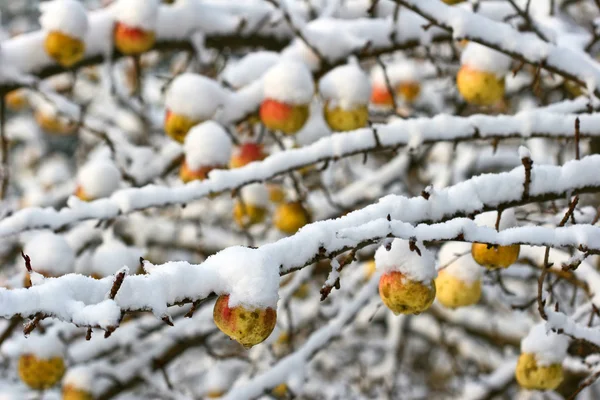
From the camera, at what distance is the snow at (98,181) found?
88.2 inches

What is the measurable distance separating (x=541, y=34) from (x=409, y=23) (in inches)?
28.2

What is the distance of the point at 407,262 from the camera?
1.29 meters

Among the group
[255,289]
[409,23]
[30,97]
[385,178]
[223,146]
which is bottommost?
[30,97]

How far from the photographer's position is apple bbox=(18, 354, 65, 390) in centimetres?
214

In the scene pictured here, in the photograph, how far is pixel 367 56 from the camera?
7.73ft

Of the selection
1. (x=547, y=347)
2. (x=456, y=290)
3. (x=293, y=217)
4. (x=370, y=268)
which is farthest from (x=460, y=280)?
(x=370, y=268)

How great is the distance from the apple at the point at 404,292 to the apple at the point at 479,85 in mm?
916

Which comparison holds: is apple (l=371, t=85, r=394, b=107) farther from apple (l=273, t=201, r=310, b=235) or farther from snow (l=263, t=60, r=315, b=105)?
snow (l=263, t=60, r=315, b=105)

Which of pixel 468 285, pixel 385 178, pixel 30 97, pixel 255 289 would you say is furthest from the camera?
pixel 30 97

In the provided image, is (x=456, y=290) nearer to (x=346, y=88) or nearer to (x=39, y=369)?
(x=346, y=88)

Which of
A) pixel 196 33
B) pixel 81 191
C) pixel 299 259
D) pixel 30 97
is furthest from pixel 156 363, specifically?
pixel 30 97

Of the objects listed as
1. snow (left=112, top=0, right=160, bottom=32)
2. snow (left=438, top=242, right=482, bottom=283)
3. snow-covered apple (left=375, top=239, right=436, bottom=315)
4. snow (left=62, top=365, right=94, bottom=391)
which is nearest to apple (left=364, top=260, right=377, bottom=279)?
snow (left=438, top=242, right=482, bottom=283)

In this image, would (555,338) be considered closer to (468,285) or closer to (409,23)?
(468,285)

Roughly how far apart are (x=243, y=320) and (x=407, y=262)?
413 mm
